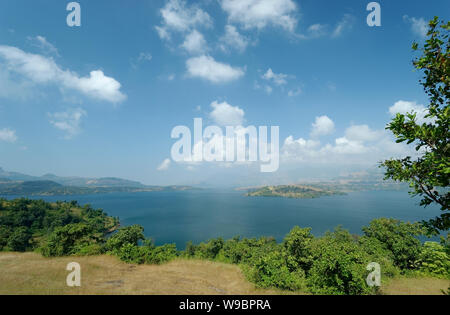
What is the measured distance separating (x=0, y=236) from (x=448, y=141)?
73236mm

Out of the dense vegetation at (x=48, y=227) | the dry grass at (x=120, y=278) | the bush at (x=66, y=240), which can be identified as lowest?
the dense vegetation at (x=48, y=227)

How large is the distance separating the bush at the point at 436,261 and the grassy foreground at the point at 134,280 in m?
1.50

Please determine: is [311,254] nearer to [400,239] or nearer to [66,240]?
[400,239]

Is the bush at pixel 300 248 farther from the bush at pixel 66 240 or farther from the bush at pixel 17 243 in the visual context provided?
the bush at pixel 17 243

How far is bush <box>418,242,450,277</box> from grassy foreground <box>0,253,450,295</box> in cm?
150

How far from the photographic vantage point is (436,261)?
1616 cm

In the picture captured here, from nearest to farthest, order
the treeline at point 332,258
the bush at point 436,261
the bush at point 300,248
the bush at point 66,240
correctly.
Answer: the treeline at point 332,258 → the bush at point 436,261 → the bush at point 300,248 → the bush at point 66,240

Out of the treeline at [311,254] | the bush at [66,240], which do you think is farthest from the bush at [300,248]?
the bush at [66,240]

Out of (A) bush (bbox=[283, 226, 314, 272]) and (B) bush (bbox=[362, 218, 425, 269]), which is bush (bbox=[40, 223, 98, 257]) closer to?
(A) bush (bbox=[283, 226, 314, 272])

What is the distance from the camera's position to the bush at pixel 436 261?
608 inches
